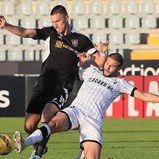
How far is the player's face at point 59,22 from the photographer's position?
1041 cm

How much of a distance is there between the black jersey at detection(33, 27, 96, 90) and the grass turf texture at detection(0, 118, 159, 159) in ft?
6.62

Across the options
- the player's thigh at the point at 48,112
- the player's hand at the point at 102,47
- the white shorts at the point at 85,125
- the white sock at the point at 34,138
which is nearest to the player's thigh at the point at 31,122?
Answer: the player's thigh at the point at 48,112

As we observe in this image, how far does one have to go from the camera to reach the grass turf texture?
12.9m

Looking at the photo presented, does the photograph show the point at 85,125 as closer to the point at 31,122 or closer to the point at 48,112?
the point at 48,112

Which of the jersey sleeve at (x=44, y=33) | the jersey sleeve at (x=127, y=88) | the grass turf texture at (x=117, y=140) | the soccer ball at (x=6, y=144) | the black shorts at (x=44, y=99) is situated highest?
the jersey sleeve at (x=44, y=33)

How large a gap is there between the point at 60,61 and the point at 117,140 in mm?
5453

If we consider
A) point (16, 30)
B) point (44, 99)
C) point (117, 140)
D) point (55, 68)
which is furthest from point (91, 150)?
point (117, 140)

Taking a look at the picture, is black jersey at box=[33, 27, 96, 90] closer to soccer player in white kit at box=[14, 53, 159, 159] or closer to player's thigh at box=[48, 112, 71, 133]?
soccer player in white kit at box=[14, 53, 159, 159]

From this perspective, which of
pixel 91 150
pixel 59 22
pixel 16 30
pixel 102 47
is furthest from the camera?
pixel 16 30

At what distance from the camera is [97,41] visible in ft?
91.2

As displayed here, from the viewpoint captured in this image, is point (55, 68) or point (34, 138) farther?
point (55, 68)

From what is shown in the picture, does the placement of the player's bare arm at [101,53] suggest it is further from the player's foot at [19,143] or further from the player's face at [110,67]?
the player's foot at [19,143]

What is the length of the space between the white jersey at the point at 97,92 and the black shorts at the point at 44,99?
0.90m

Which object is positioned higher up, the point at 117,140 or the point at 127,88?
the point at 127,88
